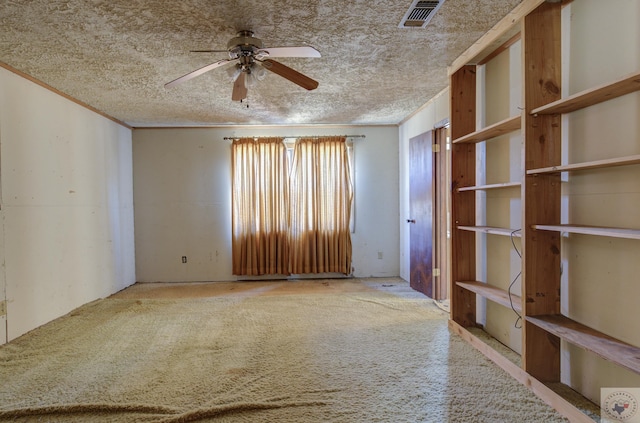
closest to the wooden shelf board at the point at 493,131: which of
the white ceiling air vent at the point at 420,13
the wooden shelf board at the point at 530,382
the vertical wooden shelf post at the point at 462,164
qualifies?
the vertical wooden shelf post at the point at 462,164

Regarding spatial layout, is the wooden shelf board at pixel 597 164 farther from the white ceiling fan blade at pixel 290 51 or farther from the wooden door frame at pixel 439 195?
the wooden door frame at pixel 439 195

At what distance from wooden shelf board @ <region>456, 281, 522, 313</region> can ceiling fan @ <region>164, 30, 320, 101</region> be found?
6.32 feet

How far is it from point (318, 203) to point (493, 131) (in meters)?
2.86

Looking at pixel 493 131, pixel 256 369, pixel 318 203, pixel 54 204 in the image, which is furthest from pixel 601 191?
pixel 54 204

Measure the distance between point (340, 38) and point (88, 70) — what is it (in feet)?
7.08

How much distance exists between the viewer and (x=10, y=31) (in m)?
2.19

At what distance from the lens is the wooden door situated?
3906mm

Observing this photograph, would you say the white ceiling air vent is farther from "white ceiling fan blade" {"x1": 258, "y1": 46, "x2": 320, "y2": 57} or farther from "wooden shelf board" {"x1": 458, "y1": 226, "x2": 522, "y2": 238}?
"wooden shelf board" {"x1": 458, "y1": 226, "x2": 522, "y2": 238}

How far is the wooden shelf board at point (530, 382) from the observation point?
1.65 meters

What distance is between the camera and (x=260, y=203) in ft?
16.0

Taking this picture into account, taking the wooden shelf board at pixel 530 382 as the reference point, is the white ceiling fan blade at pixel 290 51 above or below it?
above

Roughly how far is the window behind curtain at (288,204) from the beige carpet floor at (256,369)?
133cm

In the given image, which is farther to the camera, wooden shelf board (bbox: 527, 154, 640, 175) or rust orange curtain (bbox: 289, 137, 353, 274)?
rust orange curtain (bbox: 289, 137, 353, 274)

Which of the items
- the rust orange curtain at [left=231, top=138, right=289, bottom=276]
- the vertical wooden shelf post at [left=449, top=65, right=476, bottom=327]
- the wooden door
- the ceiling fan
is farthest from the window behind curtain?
the ceiling fan
